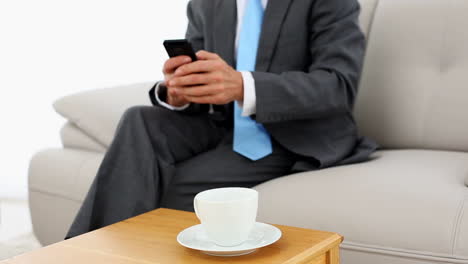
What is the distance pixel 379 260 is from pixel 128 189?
21.0 inches

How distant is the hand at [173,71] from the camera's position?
4.67 feet

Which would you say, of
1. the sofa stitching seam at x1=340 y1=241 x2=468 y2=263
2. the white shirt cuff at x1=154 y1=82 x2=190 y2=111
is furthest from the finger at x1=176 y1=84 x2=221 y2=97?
the sofa stitching seam at x1=340 y1=241 x2=468 y2=263

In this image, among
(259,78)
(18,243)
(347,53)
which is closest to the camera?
(259,78)

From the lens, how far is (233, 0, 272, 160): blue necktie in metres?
1.58

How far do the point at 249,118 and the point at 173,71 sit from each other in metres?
0.24

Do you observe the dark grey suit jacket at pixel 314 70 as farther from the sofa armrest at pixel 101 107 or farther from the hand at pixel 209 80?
the sofa armrest at pixel 101 107

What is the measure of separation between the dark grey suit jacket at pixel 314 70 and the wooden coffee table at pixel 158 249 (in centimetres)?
51

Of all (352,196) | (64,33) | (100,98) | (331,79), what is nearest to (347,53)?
(331,79)

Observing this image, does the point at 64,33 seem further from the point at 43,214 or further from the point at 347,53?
the point at 347,53

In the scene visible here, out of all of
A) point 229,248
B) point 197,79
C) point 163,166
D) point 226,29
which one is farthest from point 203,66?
point 229,248

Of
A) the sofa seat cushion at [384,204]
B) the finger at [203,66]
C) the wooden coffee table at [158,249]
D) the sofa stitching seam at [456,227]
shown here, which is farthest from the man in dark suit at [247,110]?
the sofa stitching seam at [456,227]

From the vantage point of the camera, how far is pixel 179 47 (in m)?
1.39

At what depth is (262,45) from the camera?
161 centimetres

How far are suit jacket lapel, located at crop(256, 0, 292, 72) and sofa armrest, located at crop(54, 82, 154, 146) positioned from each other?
52 cm
